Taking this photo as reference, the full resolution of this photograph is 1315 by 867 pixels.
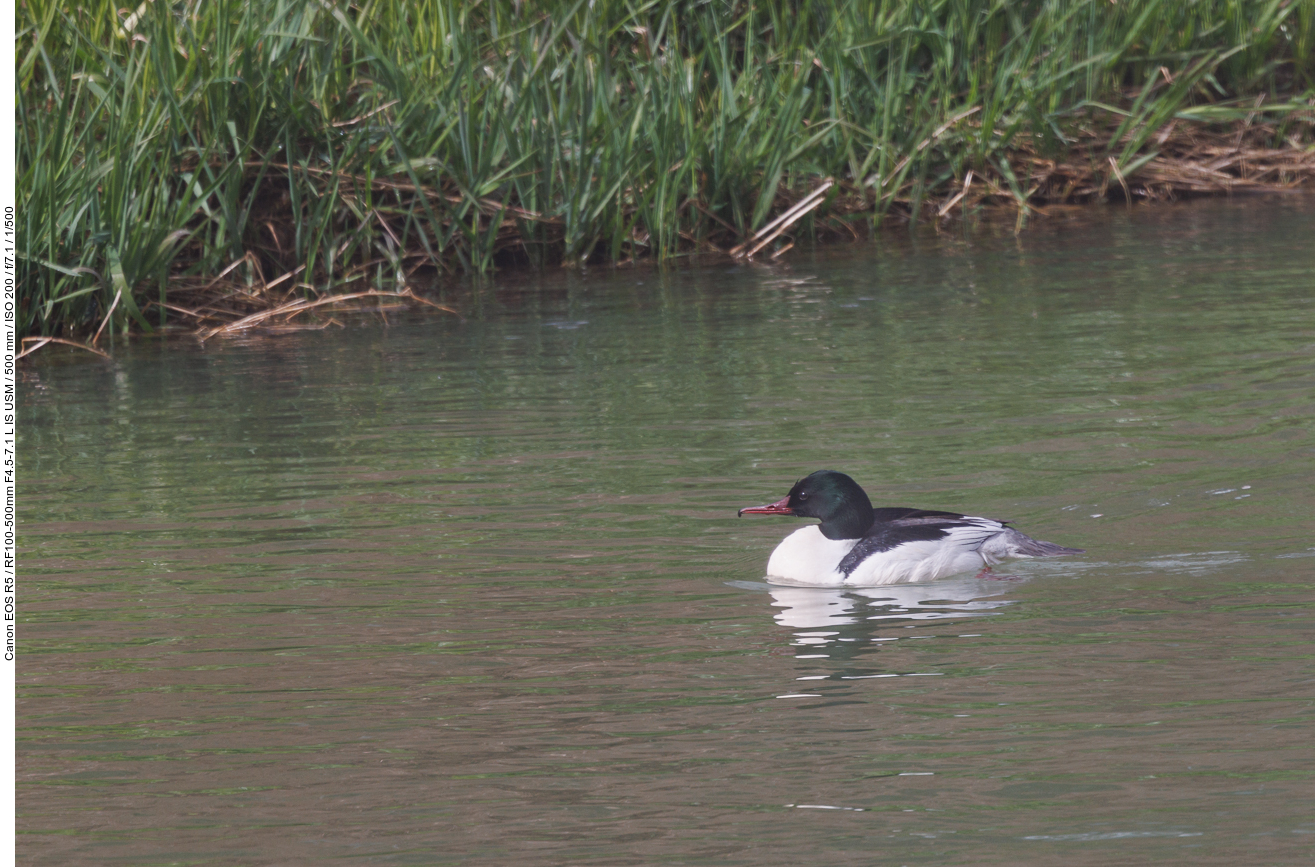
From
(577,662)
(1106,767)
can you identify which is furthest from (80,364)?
(1106,767)

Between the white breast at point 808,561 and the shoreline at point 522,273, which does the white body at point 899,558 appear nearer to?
the white breast at point 808,561

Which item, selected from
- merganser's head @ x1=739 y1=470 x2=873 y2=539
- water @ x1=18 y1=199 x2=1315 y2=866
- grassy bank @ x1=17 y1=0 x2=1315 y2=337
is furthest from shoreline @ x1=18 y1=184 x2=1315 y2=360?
merganser's head @ x1=739 y1=470 x2=873 y2=539

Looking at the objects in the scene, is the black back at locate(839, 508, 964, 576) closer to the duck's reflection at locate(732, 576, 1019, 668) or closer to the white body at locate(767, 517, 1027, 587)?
the white body at locate(767, 517, 1027, 587)

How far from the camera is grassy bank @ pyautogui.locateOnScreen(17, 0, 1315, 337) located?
9.88 m

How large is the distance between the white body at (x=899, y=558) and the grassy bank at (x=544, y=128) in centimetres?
490

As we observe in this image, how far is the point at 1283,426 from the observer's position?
22.9 ft

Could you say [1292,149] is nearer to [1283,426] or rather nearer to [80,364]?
[1283,426]

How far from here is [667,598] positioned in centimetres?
539

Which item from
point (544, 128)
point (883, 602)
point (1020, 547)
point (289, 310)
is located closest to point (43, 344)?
point (289, 310)

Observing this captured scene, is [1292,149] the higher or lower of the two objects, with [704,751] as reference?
higher

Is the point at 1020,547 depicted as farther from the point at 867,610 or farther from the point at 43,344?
the point at 43,344

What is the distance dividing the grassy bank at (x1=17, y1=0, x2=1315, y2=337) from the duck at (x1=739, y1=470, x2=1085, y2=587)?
4863mm

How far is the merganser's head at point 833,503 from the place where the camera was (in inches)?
230

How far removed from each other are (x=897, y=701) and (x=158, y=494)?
3463mm
